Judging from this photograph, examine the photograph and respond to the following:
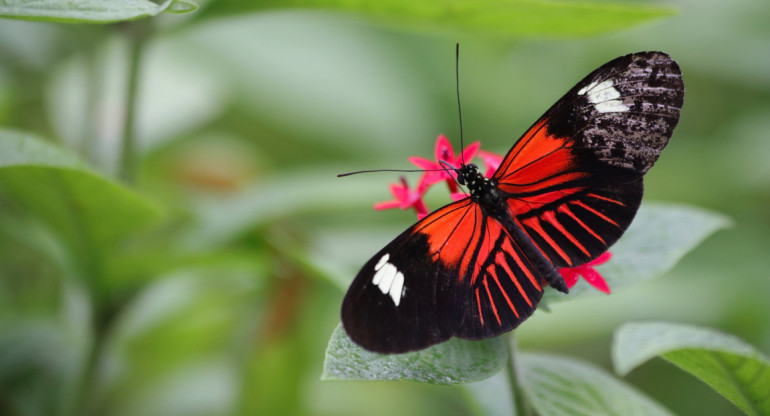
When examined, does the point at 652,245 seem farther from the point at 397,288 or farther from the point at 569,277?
the point at 397,288

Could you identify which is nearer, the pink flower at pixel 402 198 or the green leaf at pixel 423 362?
the green leaf at pixel 423 362

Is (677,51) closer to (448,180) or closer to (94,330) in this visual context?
(448,180)

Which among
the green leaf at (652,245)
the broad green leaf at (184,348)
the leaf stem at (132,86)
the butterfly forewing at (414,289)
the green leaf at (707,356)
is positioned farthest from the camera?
the broad green leaf at (184,348)

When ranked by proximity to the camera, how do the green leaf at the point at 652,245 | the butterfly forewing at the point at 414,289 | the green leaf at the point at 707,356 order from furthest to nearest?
the green leaf at the point at 652,245 → the butterfly forewing at the point at 414,289 → the green leaf at the point at 707,356

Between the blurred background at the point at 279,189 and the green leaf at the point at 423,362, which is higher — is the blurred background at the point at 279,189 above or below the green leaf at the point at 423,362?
above

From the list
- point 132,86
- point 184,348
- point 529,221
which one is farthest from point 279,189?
point 529,221

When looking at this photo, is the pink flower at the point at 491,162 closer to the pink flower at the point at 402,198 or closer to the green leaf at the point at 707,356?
the pink flower at the point at 402,198

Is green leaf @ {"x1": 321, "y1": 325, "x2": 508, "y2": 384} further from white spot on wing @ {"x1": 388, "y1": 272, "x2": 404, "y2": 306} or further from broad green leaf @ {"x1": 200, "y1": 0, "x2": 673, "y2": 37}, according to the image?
broad green leaf @ {"x1": 200, "y1": 0, "x2": 673, "y2": 37}

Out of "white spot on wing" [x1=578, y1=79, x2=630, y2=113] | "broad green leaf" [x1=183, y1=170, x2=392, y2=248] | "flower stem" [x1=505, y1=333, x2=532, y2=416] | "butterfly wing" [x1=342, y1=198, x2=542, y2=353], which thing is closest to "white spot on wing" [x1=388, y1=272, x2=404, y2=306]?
"butterfly wing" [x1=342, y1=198, x2=542, y2=353]

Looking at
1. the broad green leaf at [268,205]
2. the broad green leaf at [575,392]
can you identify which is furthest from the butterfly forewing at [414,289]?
the broad green leaf at [268,205]
